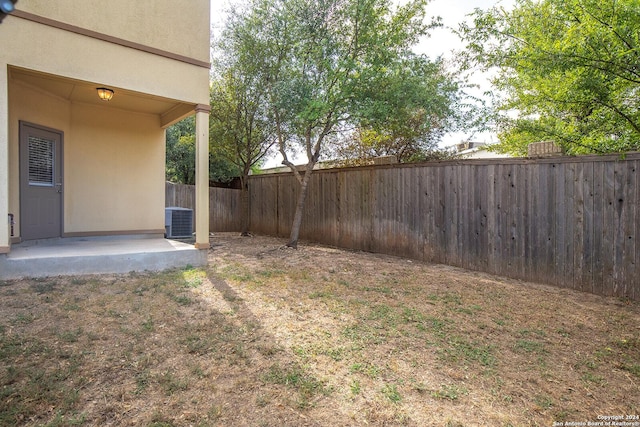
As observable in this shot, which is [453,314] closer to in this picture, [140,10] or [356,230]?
[356,230]

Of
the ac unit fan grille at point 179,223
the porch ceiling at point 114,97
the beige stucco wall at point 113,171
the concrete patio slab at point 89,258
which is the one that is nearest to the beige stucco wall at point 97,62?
the porch ceiling at point 114,97

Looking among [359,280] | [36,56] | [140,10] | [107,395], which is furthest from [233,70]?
[107,395]

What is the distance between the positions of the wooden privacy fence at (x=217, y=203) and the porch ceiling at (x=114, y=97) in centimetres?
374

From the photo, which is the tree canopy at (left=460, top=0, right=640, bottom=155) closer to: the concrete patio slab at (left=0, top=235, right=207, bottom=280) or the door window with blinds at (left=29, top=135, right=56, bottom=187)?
the concrete patio slab at (left=0, top=235, right=207, bottom=280)

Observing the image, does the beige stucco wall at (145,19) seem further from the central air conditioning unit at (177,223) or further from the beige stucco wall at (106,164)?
the central air conditioning unit at (177,223)

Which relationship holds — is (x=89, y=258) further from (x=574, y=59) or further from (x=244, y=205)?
(x=574, y=59)

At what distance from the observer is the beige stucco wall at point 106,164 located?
6.13 m

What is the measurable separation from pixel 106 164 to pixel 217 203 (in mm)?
4518

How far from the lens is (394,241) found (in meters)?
6.96

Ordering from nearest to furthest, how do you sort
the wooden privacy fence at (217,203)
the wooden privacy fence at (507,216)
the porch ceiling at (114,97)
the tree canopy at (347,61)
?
the wooden privacy fence at (507,216) → the porch ceiling at (114,97) → the tree canopy at (347,61) → the wooden privacy fence at (217,203)

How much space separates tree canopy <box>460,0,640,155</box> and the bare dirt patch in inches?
94.7

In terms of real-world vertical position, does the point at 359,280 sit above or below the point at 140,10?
below

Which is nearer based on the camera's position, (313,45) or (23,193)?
(23,193)

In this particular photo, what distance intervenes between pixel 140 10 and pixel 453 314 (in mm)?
5907
